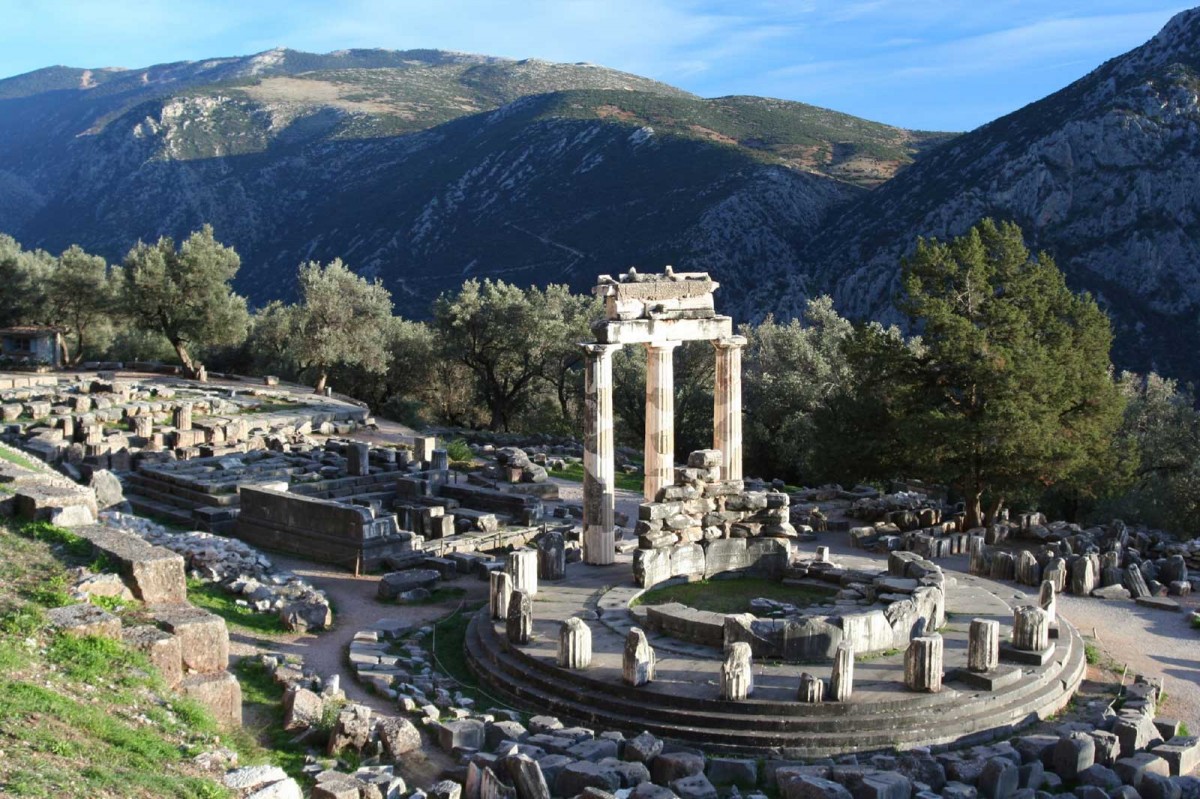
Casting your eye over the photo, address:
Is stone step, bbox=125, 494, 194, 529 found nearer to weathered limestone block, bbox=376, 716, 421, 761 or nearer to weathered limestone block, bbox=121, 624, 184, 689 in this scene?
weathered limestone block, bbox=121, 624, 184, 689

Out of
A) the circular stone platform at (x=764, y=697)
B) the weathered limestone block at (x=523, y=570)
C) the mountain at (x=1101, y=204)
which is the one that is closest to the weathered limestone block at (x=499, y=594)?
the circular stone platform at (x=764, y=697)

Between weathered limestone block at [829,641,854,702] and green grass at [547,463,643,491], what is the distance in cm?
1999

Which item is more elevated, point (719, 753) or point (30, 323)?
point (30, 323)

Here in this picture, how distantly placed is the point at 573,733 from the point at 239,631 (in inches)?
262

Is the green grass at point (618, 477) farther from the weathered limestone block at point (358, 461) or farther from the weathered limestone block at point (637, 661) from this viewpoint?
the weathered limestone block at point (637, 661)

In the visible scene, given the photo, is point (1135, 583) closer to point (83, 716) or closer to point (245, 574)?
point (245, 574)

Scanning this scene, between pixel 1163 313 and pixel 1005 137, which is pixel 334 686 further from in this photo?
pixel 1005 137

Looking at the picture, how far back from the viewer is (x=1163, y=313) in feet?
180

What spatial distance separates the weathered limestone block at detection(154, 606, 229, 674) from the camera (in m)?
12.8

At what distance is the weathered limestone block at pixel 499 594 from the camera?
17656mm

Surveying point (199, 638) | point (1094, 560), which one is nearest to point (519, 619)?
point (199, 638)

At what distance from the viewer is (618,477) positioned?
36188 millimetres

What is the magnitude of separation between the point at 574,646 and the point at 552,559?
5.01 m

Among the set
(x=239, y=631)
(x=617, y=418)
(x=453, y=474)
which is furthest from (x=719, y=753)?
(x=617, y=418)
